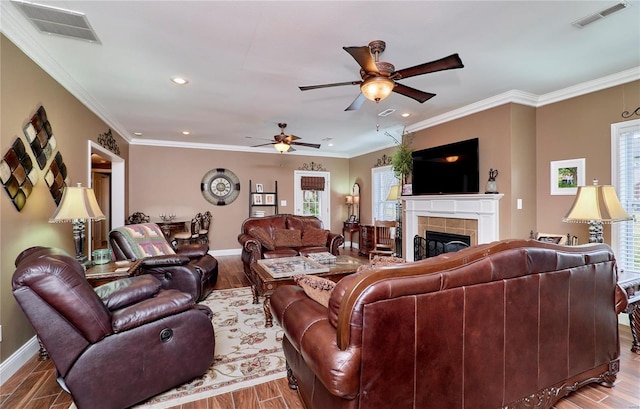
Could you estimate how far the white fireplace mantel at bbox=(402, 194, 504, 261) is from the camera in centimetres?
386

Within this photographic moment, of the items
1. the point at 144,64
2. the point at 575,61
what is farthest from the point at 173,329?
the point at 575,61

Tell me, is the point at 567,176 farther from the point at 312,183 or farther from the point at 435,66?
the point at 312,183

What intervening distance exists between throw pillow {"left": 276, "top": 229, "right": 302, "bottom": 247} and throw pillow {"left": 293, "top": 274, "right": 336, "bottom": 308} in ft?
10.2

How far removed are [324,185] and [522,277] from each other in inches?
262

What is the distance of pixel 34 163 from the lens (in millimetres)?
2492

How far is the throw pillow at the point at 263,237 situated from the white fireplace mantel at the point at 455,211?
7.70ft

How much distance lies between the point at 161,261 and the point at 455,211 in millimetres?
3892

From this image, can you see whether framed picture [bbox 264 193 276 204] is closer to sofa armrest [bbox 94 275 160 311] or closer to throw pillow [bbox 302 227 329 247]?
throw pillow [bbox 302 227 329 247]

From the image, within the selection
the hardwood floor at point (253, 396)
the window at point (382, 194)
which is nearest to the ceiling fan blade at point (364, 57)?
the hardwood floor at point (253, 396)

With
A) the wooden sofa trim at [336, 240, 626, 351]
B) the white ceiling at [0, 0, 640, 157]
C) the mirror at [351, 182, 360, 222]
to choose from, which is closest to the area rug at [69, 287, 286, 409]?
the wooden sofa trim at [336, 240, 626, 351]

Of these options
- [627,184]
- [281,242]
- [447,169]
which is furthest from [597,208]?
[281,242]

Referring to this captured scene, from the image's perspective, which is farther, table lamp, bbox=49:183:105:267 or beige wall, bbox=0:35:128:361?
table lamp, bbox=49:183:105:267

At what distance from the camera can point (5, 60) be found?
213cm

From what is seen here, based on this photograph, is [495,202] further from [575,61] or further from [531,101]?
[575,61]
